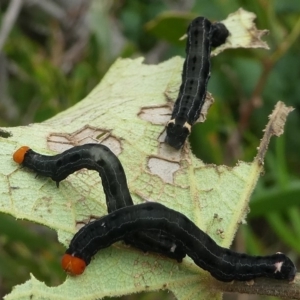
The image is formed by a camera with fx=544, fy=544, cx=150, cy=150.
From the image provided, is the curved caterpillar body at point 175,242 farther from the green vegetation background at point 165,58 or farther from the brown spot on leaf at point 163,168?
the green vegetation background at point 165,58

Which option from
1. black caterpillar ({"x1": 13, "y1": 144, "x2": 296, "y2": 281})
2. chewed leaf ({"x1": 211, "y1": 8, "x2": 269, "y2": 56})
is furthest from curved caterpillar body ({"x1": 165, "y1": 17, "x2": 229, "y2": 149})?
black caterpillar ({"x1": 13, "y1": 144, "x2": 296, "y2": 281})

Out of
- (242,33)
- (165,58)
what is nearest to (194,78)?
(242,33)

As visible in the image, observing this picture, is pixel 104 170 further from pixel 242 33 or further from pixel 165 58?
pixel 165 58

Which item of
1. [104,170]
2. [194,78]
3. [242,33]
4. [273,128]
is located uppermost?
[242,33]


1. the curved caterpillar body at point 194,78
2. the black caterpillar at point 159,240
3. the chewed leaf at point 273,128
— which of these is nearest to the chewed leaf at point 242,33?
the curved caterpillar body at point 194,78

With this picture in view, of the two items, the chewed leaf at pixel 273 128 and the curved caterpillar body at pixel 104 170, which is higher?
the chewed leaf at pixel 273 128

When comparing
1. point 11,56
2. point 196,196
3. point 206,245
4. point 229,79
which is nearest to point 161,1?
point 229,79

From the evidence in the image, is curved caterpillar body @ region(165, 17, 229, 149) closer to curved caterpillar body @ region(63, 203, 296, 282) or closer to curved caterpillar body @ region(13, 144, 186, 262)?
curved caterpillar body @ region(13, 144, 186, 262)
